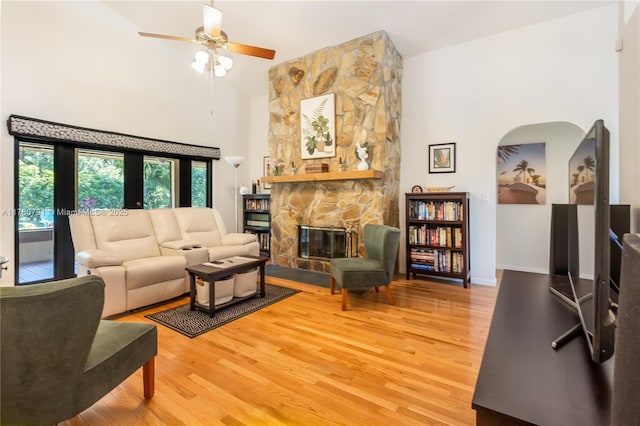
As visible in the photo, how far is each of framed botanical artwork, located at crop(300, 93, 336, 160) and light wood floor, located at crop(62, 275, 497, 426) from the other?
8.15 ft

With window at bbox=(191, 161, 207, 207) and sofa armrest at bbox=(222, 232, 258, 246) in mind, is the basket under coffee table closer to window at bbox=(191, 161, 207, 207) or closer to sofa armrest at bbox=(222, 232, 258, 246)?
sofa armrest at bbox=(222, 232, 258, 246)

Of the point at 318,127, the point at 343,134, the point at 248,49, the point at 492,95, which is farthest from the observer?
the point at 318,127

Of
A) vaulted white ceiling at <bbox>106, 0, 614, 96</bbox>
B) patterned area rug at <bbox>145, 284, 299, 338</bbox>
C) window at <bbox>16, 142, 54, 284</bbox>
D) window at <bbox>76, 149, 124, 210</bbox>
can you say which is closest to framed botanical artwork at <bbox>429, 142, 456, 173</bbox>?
vaulted white ceiling at <bbox>106, 0, 614, 96</bbox>

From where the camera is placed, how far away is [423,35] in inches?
154

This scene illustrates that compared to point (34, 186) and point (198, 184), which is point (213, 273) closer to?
point (34, 186)

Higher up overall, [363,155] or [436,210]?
[363,155]

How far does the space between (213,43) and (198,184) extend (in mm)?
3173

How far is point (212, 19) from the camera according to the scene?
8.65 feet

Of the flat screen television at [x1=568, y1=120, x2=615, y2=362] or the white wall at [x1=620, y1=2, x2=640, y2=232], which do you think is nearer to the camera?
the flat screen television at [x1=568, y1=120, x2=615, y2=362]

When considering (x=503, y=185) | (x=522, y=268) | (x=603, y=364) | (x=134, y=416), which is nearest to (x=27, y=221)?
(x=134, y=416)

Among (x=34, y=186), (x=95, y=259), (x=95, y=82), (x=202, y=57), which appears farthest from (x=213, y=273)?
(x=95, y=82)

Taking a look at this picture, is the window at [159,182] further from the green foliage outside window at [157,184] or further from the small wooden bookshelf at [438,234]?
the small wooden bookshelf at [438,234]

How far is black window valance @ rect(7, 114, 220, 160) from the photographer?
11.5 ft

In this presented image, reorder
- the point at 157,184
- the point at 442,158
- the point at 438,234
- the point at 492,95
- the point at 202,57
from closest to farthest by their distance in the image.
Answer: the point at 202,57, the point at 492,95, the point at 438,234, the point at 442,158, the point at 157,184
